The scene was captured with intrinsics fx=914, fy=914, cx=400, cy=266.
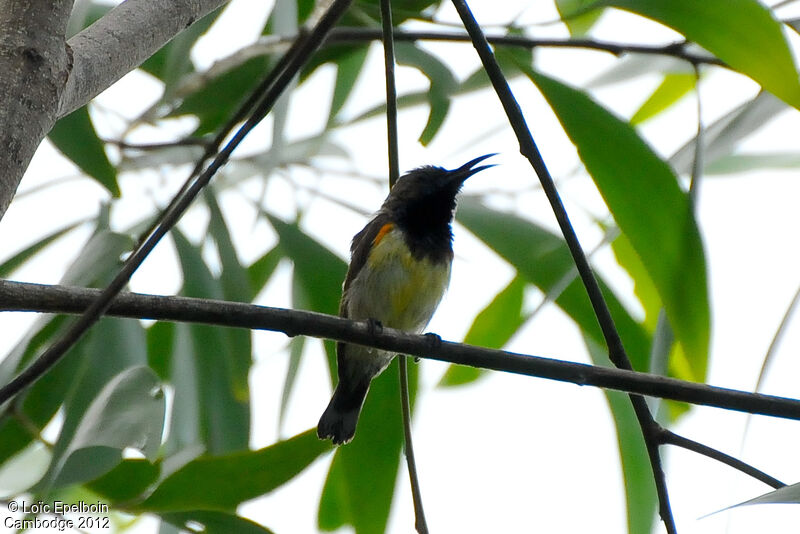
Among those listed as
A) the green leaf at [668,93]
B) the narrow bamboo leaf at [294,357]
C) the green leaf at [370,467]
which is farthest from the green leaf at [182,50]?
the green leaf at [668,93]

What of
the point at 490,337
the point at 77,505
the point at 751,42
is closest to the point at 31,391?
the point at 77,505

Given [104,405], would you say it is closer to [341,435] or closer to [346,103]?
[341,435]

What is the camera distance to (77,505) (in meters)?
2.47

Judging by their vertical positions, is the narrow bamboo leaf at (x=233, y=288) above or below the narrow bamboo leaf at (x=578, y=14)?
below

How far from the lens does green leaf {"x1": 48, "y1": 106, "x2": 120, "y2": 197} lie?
228 cm

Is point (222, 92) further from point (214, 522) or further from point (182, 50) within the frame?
point (214, 522)

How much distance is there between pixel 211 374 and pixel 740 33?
1.86m

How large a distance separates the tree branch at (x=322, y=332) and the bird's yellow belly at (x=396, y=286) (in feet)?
5.23

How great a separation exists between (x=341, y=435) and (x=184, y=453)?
483mm

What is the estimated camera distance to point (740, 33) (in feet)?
7.22

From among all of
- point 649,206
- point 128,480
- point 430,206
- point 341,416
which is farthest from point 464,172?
point 128,480

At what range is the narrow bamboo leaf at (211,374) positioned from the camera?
9.52 ft

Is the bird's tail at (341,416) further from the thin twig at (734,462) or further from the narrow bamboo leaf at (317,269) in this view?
the thin twig at (734,462)

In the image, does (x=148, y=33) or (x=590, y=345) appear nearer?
(x=148, y=33)
